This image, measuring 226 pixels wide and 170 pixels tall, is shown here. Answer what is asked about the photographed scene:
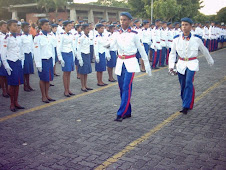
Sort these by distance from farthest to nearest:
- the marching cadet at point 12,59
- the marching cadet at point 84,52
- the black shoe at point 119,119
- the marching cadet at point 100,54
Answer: the marching cadet at point 100,54
the marching cadet at point 84,52
the marching cadet at point 12,59
the black shoe at point 119,119

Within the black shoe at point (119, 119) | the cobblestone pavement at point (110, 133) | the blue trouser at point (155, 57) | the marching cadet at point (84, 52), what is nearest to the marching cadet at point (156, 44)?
the blue trouser at point (155, 57)

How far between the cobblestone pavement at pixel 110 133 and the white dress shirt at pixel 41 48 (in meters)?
1.28

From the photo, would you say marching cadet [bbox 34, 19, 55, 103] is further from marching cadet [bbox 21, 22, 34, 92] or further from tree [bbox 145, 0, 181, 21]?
tree [bbox 145, 0, 181, 21]

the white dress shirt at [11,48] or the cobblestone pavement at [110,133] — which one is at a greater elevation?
the white dress shirt at [11,48]

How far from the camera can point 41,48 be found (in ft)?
22.4

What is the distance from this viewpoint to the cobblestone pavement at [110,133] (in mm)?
3742

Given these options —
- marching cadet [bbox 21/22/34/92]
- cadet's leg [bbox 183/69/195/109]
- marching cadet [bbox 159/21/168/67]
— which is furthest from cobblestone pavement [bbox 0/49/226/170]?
marching cadet [bbox 159/21/168/67]

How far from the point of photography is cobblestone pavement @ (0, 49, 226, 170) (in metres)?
3.74

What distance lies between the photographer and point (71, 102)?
7.01 metres

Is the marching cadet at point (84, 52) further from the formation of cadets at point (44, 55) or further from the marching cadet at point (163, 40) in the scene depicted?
the marching cadet at point (163, 40)

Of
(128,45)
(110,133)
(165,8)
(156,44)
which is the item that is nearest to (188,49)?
(128,45)

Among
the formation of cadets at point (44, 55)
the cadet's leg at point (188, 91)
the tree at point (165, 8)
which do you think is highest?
the tree at point (165, 8)

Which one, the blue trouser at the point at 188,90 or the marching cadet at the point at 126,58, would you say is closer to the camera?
the marching cadet at the point at 126,58

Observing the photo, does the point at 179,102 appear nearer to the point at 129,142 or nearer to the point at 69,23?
the point at 129,142
